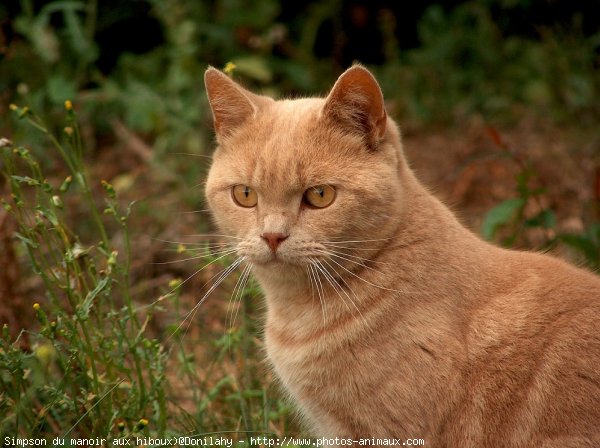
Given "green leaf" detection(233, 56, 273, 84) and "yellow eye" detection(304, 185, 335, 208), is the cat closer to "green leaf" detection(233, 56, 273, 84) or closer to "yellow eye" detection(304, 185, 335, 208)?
"yellow eye" detection(304, 185, 335, 208)

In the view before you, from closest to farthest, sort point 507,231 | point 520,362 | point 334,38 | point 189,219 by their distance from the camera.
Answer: point 520,362 < point 507,231 < point 189,219 < point 334,38

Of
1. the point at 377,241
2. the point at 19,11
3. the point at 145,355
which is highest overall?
the point at 19,11

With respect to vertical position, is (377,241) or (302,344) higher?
(377,241)

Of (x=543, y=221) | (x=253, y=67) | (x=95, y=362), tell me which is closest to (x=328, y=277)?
(x=95, y=362)

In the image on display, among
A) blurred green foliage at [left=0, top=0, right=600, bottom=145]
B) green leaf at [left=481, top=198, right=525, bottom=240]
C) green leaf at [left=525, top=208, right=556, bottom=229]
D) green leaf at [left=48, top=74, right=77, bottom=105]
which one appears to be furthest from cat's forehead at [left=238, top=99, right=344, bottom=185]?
green leaf at [left=48, top=74, right=77, bottom=105]

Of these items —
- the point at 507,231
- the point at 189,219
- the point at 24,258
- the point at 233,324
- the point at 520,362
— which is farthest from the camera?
the point at 189,219

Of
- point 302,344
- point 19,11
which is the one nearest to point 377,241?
point 302,344

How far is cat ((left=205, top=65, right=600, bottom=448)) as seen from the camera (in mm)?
2291

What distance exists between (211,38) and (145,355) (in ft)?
11.0

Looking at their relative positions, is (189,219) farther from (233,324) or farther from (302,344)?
(302,344)

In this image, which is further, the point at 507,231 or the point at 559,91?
the point at 559,91

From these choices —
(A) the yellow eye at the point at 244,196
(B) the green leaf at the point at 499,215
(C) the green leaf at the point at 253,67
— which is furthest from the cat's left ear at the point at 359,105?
(C) the green leaf at the point at 253,67

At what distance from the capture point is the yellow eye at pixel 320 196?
7.97 feet

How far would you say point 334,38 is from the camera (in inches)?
252
